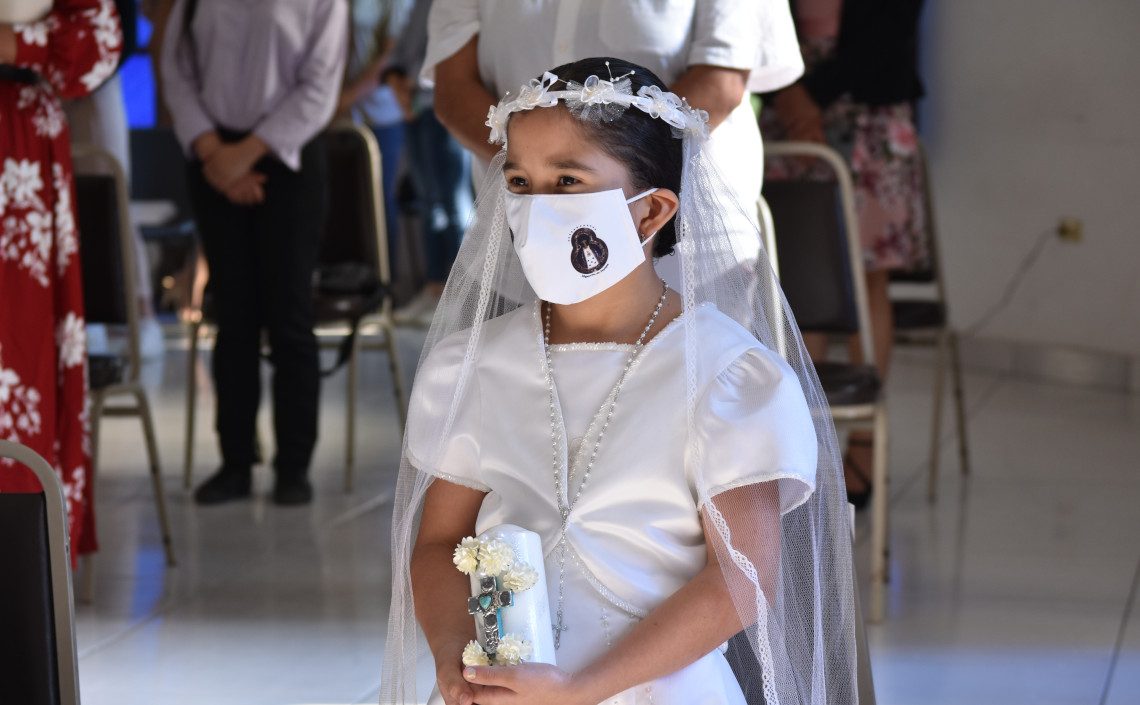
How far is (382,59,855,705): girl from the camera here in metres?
1.36

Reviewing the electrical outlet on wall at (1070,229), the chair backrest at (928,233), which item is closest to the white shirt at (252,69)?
the chair backrest at (928,233)

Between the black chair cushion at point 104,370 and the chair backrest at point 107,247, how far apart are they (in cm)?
7

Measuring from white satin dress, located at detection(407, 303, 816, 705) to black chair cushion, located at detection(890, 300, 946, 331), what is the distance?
7.51 ft

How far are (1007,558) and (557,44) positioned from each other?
6.02 ft

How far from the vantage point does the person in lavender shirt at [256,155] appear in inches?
137

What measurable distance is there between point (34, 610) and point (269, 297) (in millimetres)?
2295

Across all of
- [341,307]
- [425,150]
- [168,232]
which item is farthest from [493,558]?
[168,232]

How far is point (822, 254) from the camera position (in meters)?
2.93

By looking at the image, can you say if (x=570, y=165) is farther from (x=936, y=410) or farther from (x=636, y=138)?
(x=936, y=410)

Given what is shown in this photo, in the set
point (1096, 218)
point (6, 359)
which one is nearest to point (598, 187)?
point (6, 359)

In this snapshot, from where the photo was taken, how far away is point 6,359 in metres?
2.57

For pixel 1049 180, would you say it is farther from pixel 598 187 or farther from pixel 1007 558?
pixel 598 187

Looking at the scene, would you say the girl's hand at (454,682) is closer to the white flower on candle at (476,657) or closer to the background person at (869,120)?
the white flower on candle at (476,657)

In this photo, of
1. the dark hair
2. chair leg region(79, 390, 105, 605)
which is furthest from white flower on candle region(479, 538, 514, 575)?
chair leg region(79, 390, 105, 605)
